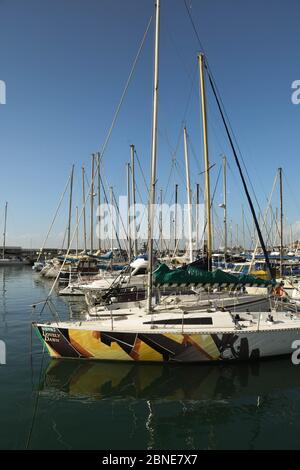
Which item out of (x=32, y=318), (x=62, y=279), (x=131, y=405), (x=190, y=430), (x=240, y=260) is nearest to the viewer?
(x=190, y=430)

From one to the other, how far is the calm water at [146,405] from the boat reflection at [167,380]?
1.2 inches

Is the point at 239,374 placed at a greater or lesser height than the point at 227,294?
lesser

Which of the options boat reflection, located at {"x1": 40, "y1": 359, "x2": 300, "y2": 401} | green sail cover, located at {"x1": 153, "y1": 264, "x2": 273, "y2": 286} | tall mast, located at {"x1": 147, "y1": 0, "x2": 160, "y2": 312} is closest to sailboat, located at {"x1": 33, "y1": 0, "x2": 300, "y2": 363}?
boat reflection, located at {"x1": 40, "y1": 359, "x2": 300, "y2": 401}

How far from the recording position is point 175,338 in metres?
11.9

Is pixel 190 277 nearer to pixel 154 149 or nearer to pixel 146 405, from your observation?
pixel 154 149

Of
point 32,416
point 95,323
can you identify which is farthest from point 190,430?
point 95,323

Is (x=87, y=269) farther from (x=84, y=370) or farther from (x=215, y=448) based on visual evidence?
(x=215, y=448)

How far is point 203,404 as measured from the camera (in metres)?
9.66

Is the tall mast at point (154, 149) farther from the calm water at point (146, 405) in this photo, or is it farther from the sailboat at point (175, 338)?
the calm water at point (146, 405)

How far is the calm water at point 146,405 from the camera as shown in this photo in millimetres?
7824

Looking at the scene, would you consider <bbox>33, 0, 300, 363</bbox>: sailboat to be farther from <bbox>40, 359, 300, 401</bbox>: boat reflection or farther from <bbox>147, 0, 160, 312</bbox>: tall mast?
<bbox>147, 0, 160, 312</bbox>: tall mast

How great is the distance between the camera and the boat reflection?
10.3 meters

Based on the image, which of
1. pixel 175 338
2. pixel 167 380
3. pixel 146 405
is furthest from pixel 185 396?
pixel 175 338

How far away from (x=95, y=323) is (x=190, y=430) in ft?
19.1
